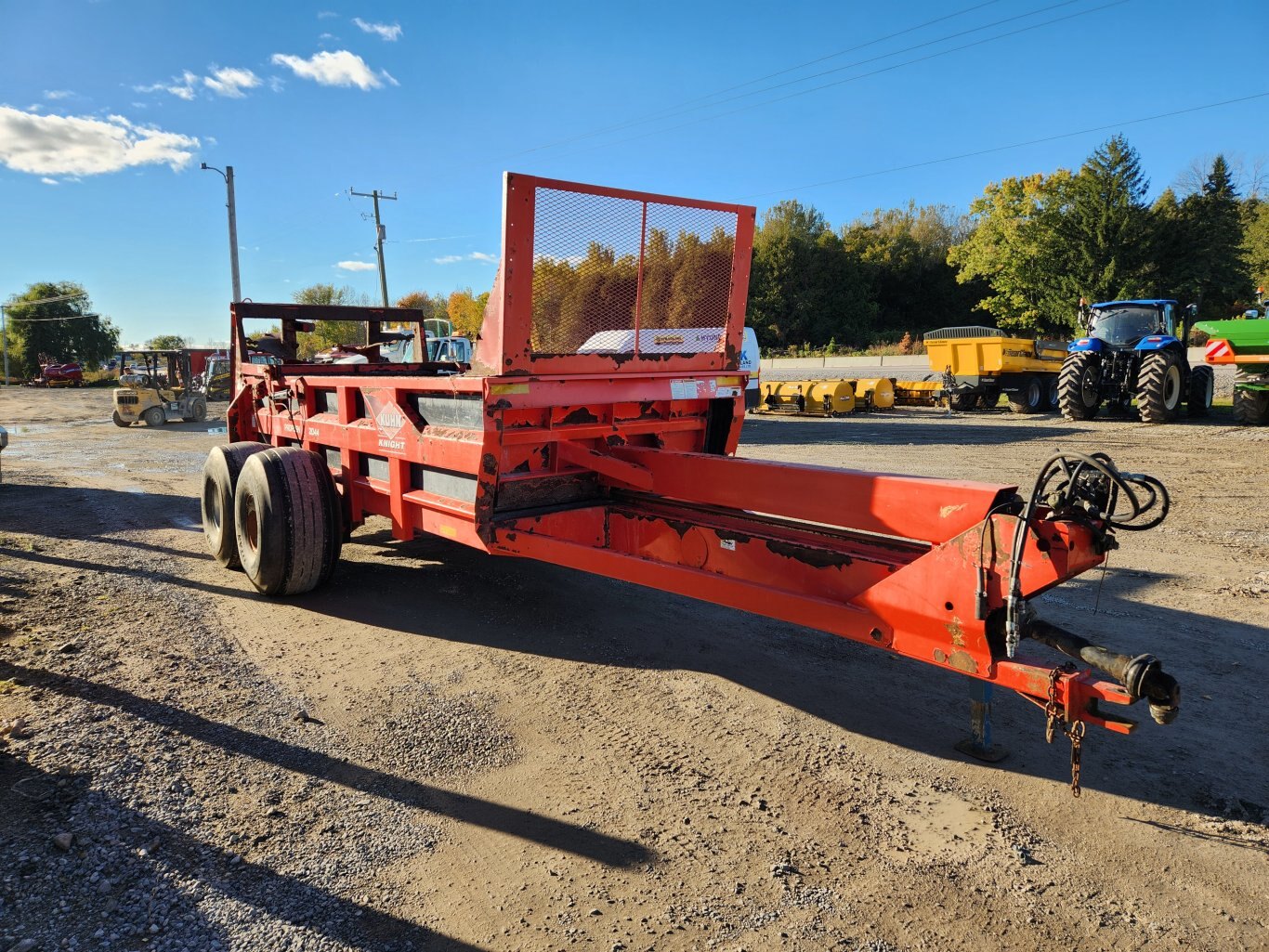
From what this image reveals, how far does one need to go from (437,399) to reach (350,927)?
269cm

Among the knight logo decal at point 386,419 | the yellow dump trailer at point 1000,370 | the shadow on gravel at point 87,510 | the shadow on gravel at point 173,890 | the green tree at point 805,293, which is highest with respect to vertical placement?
the green tree at point 805,293

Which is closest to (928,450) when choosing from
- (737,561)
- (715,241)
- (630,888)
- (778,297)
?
(715,241)

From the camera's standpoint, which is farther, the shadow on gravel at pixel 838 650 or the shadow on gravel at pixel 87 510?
the shadow on gravel at pixel 87 510

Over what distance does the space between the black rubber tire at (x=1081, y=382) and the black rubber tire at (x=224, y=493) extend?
51.0 feet

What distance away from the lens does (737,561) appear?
3836mm

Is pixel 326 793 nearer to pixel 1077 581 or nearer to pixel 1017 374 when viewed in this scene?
pixel 1077 581

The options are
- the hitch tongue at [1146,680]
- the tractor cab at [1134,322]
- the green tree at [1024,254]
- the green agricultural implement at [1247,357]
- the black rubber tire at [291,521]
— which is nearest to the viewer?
the hitch tongue at [1146,680]

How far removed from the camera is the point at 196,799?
3.17 m

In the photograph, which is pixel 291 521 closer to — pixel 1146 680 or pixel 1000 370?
pixel 1146 680

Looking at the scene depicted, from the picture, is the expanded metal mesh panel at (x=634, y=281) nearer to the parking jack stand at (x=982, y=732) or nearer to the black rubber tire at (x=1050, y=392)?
the parking jack stand at (x=982, y=732)

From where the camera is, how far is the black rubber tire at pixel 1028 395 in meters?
19.8

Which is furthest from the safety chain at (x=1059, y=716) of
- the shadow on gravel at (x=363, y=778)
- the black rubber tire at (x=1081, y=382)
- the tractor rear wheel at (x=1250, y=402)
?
the black rubber tire at (x=1081, y=382)

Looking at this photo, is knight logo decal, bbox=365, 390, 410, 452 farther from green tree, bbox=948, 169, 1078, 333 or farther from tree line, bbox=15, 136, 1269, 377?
green tree, bbox=948, 169, 1078, 333

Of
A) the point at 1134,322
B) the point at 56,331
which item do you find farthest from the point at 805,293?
the point at 56,331
